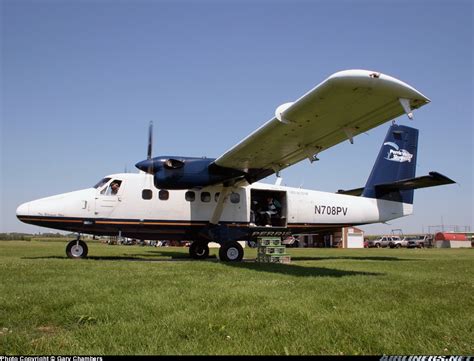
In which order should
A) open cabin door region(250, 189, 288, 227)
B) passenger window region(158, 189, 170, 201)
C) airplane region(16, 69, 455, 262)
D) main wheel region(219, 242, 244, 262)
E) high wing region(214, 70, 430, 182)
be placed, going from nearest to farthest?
high wing region(214, 70, 430, 182), airplane region(16, 69, 455, 262), main wheel region(219, 242, 244, 262), passenger window region(158, 189, 170, 201), open cabin door region(250, 189, 288, 227)

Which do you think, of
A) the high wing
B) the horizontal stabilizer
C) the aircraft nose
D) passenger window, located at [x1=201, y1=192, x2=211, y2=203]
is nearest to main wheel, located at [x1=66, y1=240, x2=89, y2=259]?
the aircraft nose

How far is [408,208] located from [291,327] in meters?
17.2

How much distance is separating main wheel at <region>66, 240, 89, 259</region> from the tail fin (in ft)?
41.5

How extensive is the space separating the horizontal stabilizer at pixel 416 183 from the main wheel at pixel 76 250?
508 inches

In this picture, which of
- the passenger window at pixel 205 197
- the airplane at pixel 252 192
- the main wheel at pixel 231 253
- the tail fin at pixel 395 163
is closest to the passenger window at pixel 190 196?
the airplane at pixel 252 192

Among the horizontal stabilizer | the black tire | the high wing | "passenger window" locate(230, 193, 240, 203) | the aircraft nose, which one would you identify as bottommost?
the black tire

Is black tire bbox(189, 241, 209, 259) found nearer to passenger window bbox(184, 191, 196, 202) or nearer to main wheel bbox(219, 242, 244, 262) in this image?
passenger window bbox(184, 191, 196, 202)

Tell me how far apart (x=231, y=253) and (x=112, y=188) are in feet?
16.9

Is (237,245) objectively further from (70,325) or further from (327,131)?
(70,325)

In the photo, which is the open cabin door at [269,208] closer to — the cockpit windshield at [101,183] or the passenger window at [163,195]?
the passenger window at [163,195]

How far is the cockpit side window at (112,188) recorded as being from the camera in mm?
15758

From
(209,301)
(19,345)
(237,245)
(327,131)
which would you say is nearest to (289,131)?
(327,131)

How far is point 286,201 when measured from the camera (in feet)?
57.7

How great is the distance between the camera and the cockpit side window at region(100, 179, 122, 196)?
15758 mm
